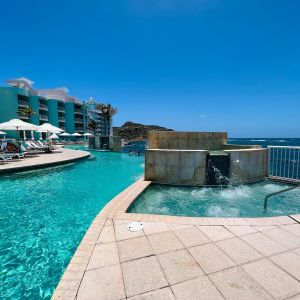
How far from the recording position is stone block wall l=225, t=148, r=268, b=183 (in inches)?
320

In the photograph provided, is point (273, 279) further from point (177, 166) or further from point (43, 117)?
point (43, 117)

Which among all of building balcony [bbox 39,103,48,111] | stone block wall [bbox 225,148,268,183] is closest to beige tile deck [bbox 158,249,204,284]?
stone block wall [bbox 225,148,268,183]

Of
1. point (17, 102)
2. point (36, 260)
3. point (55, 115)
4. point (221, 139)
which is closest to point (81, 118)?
point (55, 115)

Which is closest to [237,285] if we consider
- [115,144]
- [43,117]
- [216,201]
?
[216,201]

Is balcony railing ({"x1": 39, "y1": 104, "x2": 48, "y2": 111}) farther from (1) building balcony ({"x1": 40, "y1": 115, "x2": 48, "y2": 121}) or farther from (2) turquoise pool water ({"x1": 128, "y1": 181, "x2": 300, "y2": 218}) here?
(2) turquoise pool water ({"x1": 128, "y1": 181, "x2": 300, "y2": 218})

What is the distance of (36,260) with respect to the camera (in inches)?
146

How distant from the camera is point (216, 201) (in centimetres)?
647

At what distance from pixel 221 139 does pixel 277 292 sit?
33.4 feet

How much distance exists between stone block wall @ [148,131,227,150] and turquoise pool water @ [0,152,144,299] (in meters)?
2.49

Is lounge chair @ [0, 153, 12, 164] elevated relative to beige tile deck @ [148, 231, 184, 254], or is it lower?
elevated

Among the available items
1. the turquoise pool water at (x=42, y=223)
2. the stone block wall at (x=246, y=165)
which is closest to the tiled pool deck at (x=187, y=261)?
the turquoise pool water at (x=42, y=223)

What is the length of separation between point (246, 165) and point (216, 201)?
2.80m

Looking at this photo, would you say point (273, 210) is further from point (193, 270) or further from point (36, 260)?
point (36, 260)

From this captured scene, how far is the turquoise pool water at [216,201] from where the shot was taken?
556 cm
